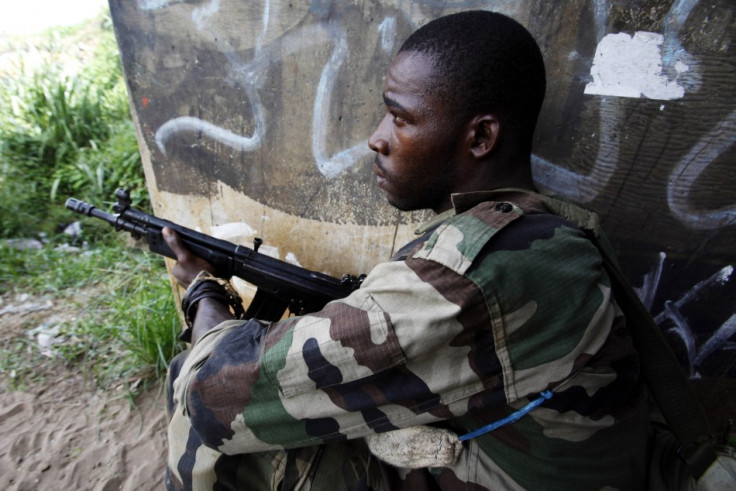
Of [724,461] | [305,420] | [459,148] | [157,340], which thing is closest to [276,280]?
[305,420]

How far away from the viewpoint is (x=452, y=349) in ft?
2.97

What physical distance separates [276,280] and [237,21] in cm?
95

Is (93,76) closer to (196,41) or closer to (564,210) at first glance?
(196,41)

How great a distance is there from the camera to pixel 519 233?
938mm

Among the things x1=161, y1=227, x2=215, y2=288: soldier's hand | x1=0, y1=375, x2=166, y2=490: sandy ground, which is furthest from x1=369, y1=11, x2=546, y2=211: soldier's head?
x1=0, y1=375, x2=166, y2=490: sandy ground

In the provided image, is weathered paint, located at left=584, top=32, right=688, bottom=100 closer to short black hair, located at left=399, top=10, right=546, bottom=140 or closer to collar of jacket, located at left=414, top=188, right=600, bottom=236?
short black hair, located at left=399, top=10, right=546, bottom=140

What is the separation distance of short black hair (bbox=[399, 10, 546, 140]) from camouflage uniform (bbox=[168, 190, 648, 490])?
22 centimetres

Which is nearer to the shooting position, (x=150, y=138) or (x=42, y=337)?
(x=150, y=138)

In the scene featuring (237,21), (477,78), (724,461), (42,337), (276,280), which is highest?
(237,21)

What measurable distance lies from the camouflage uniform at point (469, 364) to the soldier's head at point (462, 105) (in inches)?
4.8

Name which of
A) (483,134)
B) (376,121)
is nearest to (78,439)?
(376,121)

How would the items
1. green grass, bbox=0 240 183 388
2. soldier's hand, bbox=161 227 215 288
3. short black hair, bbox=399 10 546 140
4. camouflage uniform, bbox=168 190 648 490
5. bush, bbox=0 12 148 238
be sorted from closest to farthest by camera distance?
camouflage uniform, bbox=168 190 648 490 → short black hair, bbox=399 10 546 140 → soldier's hand, bbox=161 227 215 288 → green grass, bbox=0 240 183 388 → bush, bbox=0 12 148 238

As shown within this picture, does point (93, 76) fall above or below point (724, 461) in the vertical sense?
above

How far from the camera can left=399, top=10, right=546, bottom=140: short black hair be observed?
3.59ft
